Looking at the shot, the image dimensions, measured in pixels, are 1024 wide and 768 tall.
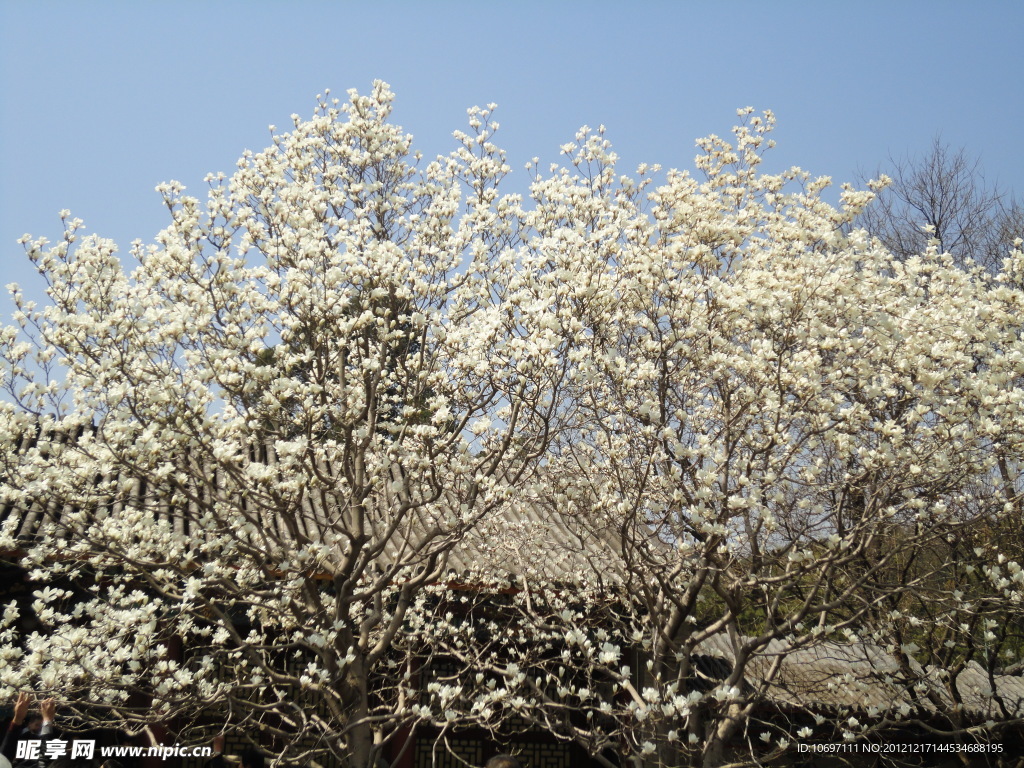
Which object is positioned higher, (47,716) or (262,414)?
(262,414)

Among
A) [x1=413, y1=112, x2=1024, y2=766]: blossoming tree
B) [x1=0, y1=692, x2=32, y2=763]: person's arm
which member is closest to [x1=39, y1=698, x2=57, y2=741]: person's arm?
[x1=0, y1=692, x2=32, y2=763]: person's arm

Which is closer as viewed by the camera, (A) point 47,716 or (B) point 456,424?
(A) point 47,716

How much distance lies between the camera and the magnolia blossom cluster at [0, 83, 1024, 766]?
6078mm

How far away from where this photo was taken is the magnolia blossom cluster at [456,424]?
6078 mm

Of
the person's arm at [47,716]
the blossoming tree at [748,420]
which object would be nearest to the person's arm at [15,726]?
the person's arm at [47,716]

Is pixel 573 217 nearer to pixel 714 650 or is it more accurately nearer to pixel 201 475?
pixel 201 475

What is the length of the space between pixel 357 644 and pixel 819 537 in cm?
450

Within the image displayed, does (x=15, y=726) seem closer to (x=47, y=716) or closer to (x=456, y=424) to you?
(x=47, y=716)

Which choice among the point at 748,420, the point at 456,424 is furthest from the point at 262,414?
the point at 748,420

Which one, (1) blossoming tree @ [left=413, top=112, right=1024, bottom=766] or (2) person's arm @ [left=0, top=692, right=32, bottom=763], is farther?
(1) blossoming tree @ [left=413, top=112, right=1024, bottom=766]

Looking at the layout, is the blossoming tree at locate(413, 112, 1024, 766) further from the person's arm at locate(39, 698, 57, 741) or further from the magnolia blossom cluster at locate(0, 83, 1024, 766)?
the person's arm at locate(39, 698, 57, 741)

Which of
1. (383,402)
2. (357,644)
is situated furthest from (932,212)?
(357,644)

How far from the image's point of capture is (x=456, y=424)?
745 centimetres

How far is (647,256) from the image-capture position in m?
7.27
